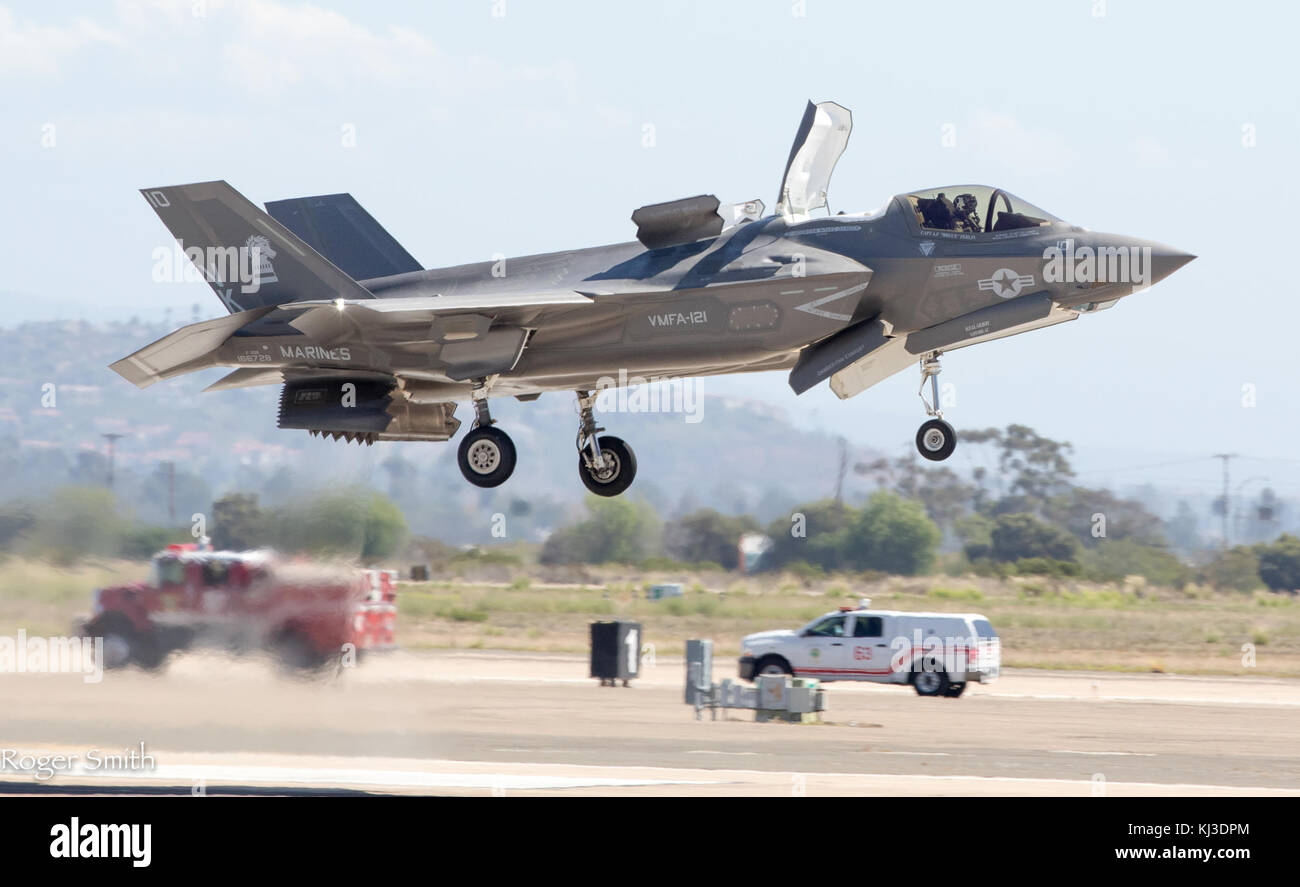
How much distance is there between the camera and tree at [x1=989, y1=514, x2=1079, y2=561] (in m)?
71.6

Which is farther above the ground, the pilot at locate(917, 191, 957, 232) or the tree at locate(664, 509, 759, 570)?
the pilot at locate(917, 191, 957, 232)

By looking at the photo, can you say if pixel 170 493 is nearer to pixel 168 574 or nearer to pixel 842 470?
pixel 168 574

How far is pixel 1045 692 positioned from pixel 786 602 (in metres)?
15.2

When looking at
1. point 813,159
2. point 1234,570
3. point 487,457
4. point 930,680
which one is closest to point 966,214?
point 813,159

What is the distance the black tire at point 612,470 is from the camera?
20.9 metres

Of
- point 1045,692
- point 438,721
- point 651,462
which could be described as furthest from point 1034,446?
point 438,721

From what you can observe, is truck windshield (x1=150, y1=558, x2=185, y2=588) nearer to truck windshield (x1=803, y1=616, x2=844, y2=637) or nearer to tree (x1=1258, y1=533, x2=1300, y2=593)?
truck windshield (x1=803, y1=616, x2=844, y2=637)

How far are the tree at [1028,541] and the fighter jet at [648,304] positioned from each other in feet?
176

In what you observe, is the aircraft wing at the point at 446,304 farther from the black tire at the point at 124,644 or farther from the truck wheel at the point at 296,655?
the black tire at the point at 124,644

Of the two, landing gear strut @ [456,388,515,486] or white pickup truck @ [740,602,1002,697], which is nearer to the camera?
landing gear strut @ [456,388,515,486]

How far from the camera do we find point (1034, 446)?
324ft

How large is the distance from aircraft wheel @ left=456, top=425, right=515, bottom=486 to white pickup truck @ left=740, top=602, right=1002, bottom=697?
17.4 m

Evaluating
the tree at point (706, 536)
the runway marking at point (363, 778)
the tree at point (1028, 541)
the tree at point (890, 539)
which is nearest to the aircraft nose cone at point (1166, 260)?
the runway marking at point (363, 778)

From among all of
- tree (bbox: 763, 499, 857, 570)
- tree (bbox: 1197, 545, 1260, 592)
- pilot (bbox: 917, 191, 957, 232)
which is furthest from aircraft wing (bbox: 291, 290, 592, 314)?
tree (bbox: 1197, 545, 1260, 592)
